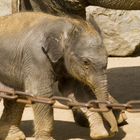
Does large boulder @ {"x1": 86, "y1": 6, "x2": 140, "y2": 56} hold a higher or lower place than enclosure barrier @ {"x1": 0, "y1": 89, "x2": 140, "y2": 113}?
lower

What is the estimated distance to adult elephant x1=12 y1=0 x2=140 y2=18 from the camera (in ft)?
14.8

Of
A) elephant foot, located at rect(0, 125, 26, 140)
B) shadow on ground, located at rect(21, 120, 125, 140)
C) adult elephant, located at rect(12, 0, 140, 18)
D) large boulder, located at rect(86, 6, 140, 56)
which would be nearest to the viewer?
elephant foot, located at rect(0, 125, 26, 140)

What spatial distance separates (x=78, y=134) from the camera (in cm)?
398

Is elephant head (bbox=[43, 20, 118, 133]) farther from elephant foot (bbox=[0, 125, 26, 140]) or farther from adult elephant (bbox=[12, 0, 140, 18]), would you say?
adult elephant (bbox=[12, 0, 140, 18])

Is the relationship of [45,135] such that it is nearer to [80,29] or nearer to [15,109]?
[15,109]

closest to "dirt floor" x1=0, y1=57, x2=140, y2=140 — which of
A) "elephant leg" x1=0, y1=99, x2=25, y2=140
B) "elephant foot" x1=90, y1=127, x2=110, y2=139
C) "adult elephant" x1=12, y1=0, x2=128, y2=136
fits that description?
"elephant leg" x1=0, y1=99, x2=25, y2=140

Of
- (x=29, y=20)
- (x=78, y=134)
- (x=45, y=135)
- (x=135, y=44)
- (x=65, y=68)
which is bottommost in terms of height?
(x=135, y=44)

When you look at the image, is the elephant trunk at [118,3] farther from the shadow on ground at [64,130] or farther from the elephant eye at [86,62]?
the elephant eye at [86,62]

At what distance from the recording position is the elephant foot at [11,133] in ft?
12.2

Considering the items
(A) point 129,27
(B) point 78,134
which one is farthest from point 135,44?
(B) point 78,134

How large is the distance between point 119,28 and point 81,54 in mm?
3469

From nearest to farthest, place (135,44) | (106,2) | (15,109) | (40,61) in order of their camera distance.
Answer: (40,61)
(15,109)
(106,2)
(135,44)

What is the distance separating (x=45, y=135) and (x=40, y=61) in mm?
393

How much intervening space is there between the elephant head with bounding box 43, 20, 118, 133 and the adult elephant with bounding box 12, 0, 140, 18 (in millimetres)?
990
